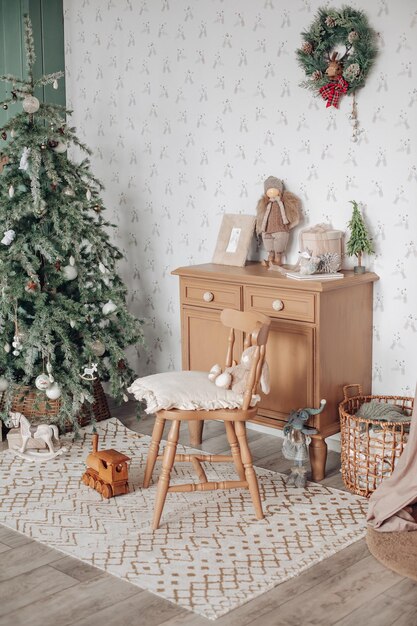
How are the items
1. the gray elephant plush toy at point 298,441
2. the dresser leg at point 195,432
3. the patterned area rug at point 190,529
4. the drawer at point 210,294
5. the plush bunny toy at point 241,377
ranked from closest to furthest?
the patterned area rug at point 190,529 → the plush bunny toy at point 241,377 → the gray elephant plush toy at point 298,441 → the drawer at point 210,294 → the dresser leg at point 195,432

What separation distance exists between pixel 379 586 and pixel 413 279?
1.50 meters

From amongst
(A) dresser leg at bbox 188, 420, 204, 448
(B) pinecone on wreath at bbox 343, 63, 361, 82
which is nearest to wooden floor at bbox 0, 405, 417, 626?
(A) dresser leg at bbox 188, 420, 204, 448

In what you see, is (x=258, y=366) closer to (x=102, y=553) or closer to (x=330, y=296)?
(x=330, y=296)

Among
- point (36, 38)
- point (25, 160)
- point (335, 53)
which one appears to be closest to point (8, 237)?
point (25, 160)

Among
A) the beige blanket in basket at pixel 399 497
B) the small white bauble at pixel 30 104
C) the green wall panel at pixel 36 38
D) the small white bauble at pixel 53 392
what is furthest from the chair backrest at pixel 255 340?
the green wall panel at pixel 36 38

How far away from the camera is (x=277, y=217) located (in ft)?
13.3

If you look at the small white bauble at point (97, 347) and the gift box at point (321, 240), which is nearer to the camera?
the gift box at point (321, 240)

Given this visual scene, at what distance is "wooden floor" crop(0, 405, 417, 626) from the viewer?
8.37ft

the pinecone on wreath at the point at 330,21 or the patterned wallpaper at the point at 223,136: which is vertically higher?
the pinecone on wreath at the point at 330,21

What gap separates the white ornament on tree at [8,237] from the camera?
4004 mm

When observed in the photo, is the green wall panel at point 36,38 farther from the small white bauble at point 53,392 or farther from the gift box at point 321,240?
the gift box at point 321,240

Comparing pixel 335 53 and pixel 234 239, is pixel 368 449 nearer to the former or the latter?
pixel 234 239

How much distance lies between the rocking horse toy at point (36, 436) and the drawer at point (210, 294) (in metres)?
0.91

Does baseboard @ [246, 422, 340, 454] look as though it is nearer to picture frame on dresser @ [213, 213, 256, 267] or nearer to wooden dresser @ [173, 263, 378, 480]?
wooden dresser @ [173, 263, 378, 480]
